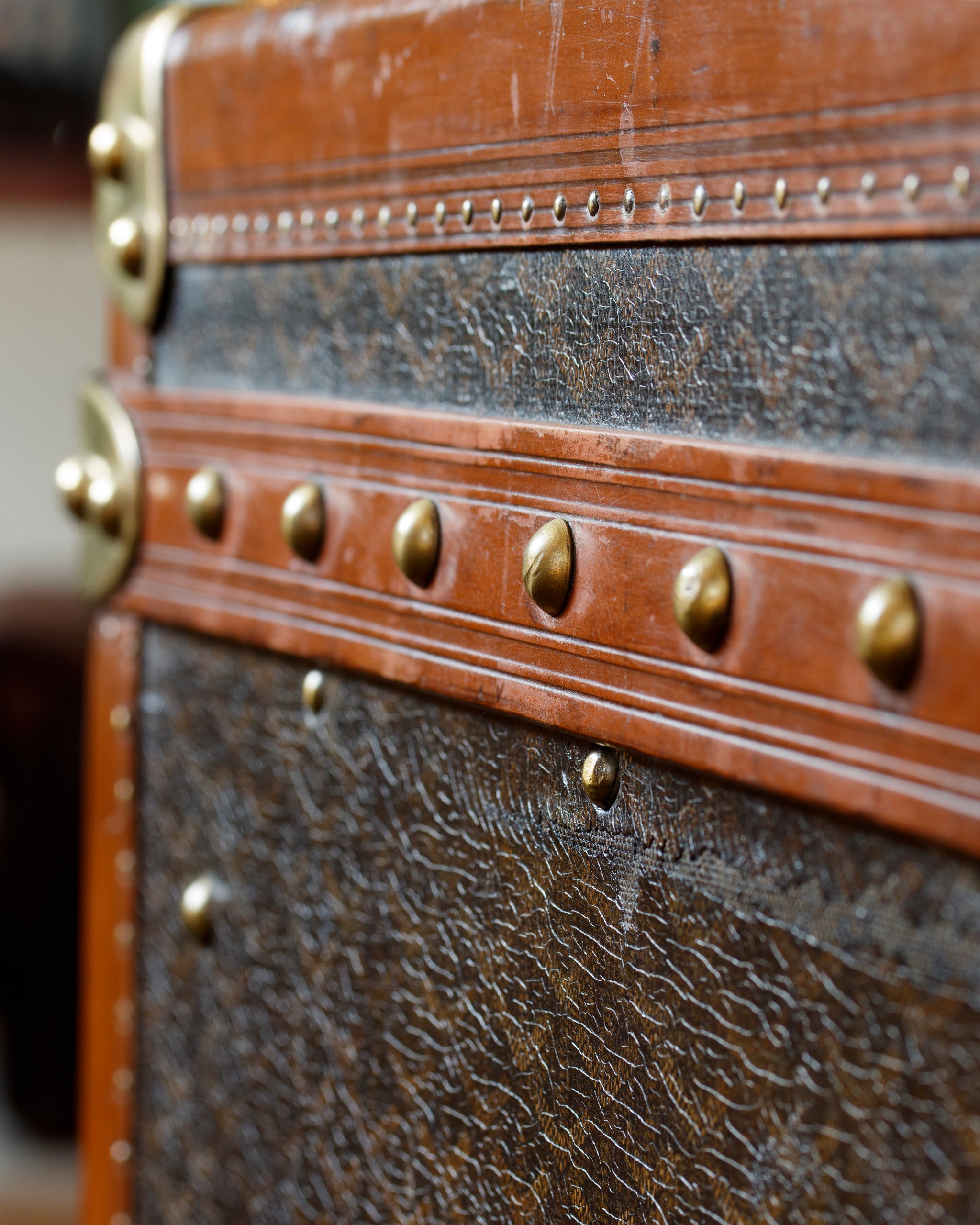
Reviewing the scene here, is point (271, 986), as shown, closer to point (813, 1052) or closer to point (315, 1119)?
point (315, 1119)

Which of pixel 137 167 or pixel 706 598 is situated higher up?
pixel 137 167

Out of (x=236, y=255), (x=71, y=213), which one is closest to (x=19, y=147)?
(x=71, y=213)

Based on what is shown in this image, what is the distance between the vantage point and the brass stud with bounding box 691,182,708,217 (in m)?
0.38

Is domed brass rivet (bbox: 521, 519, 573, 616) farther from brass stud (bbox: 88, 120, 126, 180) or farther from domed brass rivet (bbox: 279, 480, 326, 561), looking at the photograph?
brass stud (bbox: 88, 120, 126, 180)

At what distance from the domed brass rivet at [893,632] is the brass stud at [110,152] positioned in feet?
1.42

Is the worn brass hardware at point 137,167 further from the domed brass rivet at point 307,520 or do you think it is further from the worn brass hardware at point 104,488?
the domed brass rivet at point 307,520

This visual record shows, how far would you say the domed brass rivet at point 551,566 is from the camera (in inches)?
16.2

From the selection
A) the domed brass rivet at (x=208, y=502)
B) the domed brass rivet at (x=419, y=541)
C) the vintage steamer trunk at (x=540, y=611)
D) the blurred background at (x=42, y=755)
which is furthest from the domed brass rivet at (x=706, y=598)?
the blurred background at (x=42, y=755)

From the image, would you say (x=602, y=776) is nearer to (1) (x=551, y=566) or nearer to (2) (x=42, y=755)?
(1) (x=551, y=566)

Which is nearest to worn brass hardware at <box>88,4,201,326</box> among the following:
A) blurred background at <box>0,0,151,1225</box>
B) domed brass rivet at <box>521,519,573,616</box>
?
domed brass rivet at <box>521,519,573,616</box>

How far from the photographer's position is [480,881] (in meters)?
0.47

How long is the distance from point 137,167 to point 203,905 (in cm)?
31

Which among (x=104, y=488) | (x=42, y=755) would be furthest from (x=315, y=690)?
(x=42, y=755)

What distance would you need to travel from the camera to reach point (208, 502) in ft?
1.87
